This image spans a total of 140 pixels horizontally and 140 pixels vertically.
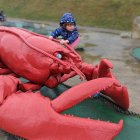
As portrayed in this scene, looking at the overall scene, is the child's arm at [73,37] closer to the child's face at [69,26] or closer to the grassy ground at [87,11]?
the child's face at [69,26]

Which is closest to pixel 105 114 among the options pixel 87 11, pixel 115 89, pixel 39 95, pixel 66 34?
pixel 115 89

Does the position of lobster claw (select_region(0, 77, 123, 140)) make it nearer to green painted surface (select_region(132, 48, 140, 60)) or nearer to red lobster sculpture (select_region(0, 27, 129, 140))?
red lobster sculpture (select_region(0, 27, 129, 140))

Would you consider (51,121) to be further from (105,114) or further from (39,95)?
(105,114)

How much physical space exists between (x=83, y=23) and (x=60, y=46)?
49.0ft

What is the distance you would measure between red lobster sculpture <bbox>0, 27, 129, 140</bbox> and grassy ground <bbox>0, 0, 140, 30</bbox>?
1345 cm

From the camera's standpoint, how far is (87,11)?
69.9 feet

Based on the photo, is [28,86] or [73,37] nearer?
[28,86]

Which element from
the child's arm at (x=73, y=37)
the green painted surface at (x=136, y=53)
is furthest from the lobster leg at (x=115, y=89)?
the green painted surface at (x=136, y=53)

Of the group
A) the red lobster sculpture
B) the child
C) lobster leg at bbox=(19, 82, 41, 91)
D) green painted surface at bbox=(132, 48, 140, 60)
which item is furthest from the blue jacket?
green painted surface at bbox=(132, 48, 140, 60)

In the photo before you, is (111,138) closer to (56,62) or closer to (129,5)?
(56,62)

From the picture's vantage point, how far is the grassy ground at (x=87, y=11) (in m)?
19.6

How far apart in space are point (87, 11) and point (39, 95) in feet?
56.1

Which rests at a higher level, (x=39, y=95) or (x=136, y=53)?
(x=39, y=95)

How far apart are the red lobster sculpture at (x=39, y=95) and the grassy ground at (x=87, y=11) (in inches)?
529
